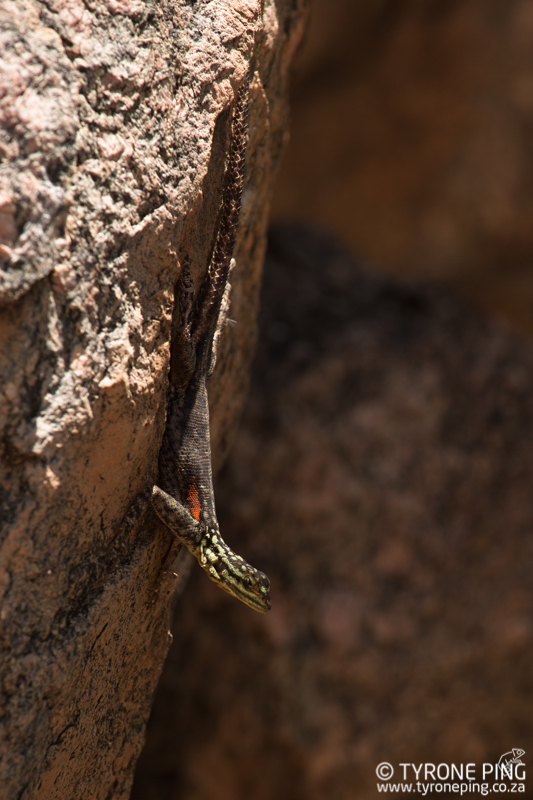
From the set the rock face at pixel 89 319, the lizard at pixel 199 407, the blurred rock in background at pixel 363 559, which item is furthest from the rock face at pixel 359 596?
the rock face at pixel 89 319

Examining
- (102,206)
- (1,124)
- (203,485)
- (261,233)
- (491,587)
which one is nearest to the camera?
(1,124)

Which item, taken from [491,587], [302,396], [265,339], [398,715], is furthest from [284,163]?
[398,715]

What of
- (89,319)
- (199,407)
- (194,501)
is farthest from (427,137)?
(89,319)

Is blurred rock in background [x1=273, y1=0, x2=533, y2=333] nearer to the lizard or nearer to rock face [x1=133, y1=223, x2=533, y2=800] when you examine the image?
rock face [x1=133, y1=223, x2=533, y2=800]

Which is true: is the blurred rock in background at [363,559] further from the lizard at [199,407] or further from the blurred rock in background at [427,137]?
the lizard at [199,407]

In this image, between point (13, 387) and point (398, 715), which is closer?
point (13, 387)

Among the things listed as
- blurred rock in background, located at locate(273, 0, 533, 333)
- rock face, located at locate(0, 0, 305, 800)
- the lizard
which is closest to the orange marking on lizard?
the lizard

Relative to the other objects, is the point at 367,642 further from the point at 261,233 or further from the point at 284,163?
the point at 284,163

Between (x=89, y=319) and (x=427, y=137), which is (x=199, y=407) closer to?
(x=89, y=319)
